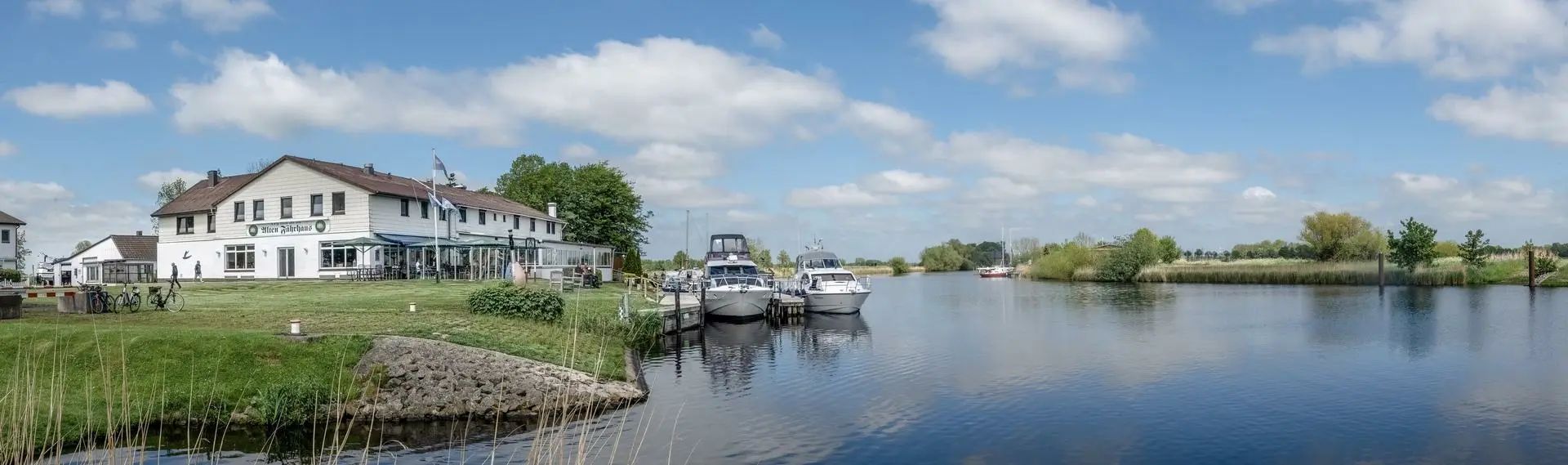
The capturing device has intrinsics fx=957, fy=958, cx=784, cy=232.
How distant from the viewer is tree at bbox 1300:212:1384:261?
7875 centimetres

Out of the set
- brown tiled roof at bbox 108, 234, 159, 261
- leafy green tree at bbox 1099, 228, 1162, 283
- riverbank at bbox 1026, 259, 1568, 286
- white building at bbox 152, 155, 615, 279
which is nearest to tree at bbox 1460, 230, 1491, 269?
riverbank at bbox 1026, 259, 1568, 286

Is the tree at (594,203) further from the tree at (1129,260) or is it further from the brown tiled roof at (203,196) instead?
the tree at (1129,260)

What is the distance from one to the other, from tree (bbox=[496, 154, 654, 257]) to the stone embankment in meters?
52.5

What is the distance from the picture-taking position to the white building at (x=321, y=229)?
4803 cm

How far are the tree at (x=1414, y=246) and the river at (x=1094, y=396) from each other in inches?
1044

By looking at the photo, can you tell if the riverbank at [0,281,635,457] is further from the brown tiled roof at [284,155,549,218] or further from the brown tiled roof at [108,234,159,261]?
the brown tiled roof at [108,234,159,261]

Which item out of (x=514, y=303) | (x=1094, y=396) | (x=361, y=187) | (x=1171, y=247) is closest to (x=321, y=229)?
(x=361, y=187)

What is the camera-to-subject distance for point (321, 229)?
48.5 metres

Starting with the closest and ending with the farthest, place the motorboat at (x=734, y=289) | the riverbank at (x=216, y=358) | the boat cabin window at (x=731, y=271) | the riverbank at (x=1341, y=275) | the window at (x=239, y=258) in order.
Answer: the riverbank at (x=216, y=358)
the motorboat at (x=734, y=289)
the boat cabin window at (x=731, y=271)
the window at (x=239, y=258)
the riverbank at (x=1341, y=275)

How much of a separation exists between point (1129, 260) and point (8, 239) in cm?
8627

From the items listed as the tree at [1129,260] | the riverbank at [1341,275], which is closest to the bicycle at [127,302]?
the riverbank at [1341,275]

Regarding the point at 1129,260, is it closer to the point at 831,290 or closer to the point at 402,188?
the point at 831,290

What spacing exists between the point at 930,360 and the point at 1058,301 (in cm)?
3090

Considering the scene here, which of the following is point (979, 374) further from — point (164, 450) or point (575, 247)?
point (575, 247)
